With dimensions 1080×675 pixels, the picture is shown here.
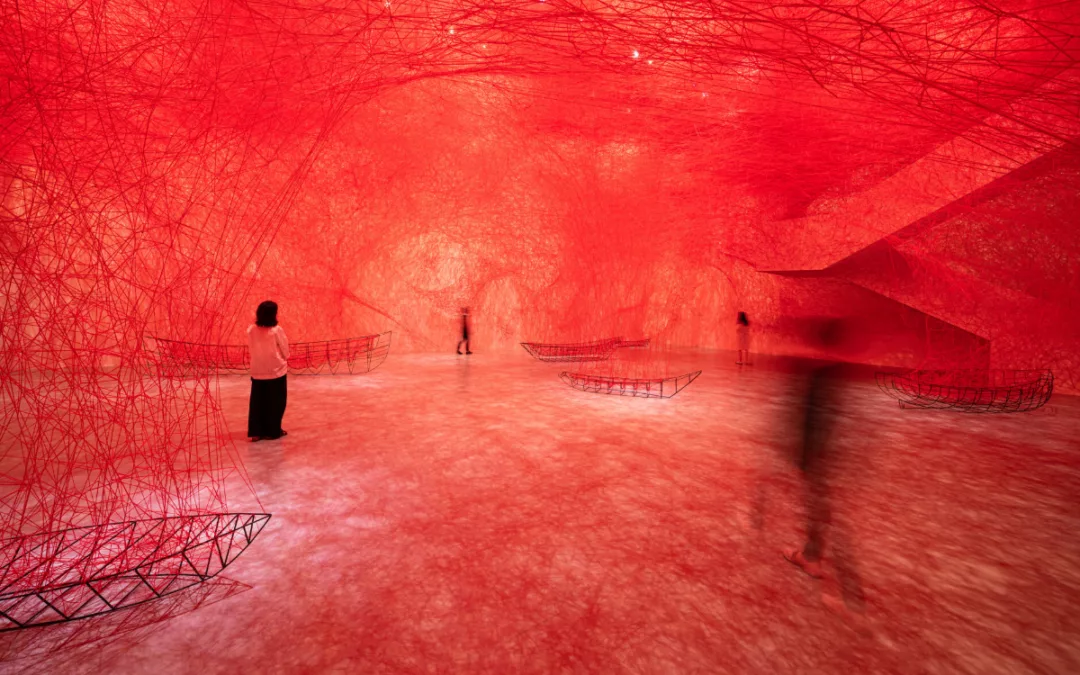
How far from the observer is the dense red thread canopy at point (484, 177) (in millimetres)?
3137

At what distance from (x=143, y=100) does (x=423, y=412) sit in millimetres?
4795

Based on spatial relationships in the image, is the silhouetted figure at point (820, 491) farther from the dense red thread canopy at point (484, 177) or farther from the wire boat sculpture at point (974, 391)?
the dense red thread canopy at point (484, 177)

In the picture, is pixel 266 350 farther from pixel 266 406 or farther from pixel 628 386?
pixel 628 386

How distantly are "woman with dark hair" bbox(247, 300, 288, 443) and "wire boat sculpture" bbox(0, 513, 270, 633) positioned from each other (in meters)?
2.15

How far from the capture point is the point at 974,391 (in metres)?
8.05

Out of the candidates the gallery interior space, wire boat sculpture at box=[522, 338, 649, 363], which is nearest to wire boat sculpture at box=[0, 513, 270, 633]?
the gallery interior space

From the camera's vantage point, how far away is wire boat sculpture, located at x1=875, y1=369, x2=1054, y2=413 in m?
7.85

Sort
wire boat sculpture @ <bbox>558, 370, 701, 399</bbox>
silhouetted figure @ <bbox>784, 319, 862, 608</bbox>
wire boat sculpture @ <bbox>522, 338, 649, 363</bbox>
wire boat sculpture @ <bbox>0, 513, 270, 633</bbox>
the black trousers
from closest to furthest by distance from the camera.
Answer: wire boat sculpture @ <bbox>0, 513, 270, 633</bbox> < silhouetted figure @ <bbox>784, 319, 862, 608</bbox> < the black trousers < wire boat sculpture @ <bbox>558, 370, 701, 399</bbox> < wire boat sculpture @ <bbox>522, 338, 649, 363</bbox>

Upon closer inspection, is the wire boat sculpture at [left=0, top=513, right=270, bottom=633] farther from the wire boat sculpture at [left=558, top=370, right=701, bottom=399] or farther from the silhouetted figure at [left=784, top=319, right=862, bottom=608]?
the wire boat sculpture at [left=558, top=370, right=701, bottom=399]

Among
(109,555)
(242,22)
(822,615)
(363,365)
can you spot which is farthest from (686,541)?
(363,365)

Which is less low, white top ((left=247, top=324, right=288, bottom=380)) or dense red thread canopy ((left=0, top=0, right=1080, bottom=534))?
dense red thread canopy ((left=0, top=0, right=1080, bottom=534))

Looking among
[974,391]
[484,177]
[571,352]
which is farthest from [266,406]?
[974,391]

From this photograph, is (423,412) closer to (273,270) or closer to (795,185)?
(273,270)

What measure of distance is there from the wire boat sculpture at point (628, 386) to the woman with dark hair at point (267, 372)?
16.7 feet
